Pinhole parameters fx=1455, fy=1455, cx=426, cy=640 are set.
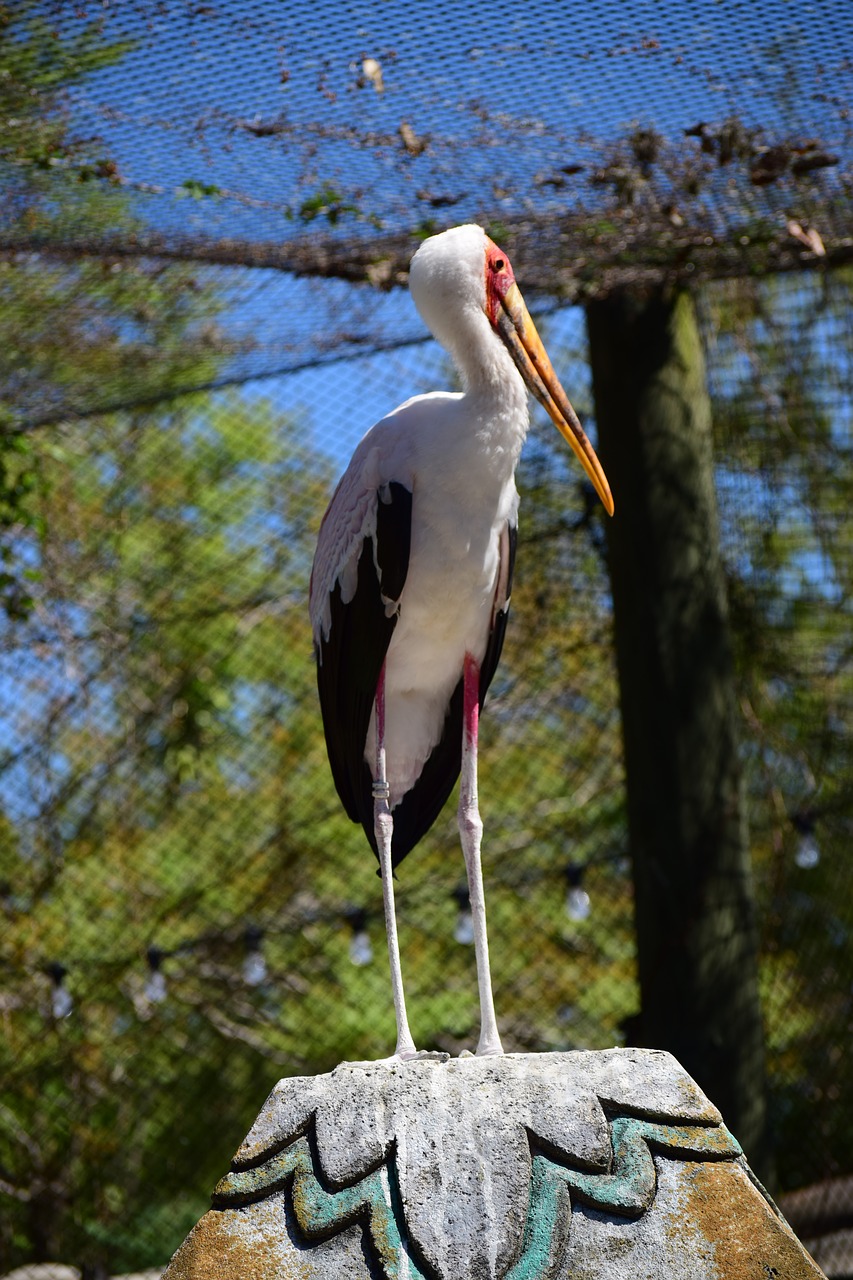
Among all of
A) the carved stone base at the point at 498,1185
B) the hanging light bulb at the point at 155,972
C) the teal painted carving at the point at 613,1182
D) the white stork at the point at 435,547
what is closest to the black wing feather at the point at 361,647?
the white stork at the point at 435,547

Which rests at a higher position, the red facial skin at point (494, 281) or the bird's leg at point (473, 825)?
the red facial skin at point (494, 281)

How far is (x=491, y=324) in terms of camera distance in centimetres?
232

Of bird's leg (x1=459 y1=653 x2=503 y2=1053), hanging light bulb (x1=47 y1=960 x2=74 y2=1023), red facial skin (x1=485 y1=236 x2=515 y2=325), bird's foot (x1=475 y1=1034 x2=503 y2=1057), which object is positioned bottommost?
hanging light bulb (x1=47 y1=960 x2=74 y2=1023)

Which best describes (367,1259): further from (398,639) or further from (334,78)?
(334,78)

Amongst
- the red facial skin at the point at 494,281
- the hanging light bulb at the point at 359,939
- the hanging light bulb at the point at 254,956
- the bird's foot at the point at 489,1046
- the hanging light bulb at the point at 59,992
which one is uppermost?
the red facial skin at the point at 494,281

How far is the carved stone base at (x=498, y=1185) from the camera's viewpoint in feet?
5.24

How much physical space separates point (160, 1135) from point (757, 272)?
377 centimetres

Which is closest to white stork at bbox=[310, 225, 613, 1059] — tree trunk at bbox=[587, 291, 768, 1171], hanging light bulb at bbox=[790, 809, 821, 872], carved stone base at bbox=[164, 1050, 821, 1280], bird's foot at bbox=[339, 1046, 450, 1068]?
bird's foot at bbox=[339, 1046, 450, 1068]

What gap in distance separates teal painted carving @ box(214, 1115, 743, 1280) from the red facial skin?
1.25 metres

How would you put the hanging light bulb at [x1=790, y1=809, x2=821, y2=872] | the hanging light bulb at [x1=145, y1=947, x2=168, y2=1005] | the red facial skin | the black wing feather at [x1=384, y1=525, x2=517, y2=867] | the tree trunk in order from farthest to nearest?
the hanging light bulb at [x1=145, y1=947, x2=168, y2=1005] → the hanging light bulb at [x1=790, y1=809, x2=821, y2=872] → the tree trunk → the black wing feather at [x1=384, y1=525, x2=517, y2=867] → the red facial skin

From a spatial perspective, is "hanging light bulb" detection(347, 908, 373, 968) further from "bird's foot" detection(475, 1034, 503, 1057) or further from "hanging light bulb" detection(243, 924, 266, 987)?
"bird's foot" detection(475, 1034, 503, 1057)

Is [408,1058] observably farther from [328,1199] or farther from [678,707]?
[678,707]

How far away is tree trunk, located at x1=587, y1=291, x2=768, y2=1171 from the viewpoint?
3.20 m

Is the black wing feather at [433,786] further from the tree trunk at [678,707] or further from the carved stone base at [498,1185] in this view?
the tree trunk at [678,707]
